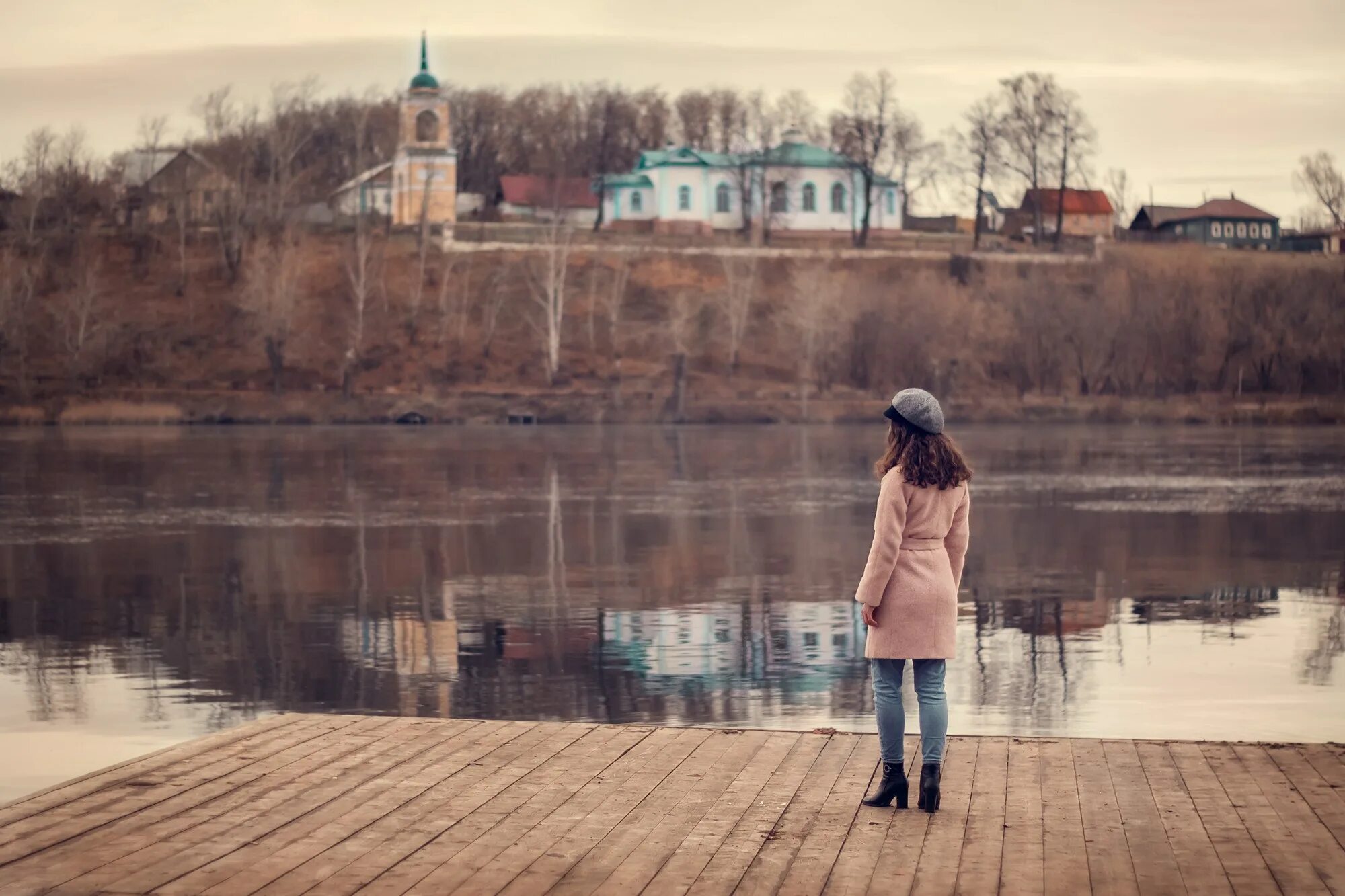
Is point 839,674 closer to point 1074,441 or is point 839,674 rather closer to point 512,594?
point 512,594

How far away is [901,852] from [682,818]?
3.08 feet

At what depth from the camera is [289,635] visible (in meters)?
14.7

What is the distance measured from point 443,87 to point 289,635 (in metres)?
92.2

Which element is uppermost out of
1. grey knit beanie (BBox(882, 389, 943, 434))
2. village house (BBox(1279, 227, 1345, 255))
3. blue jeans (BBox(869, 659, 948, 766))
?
village house (BBox(1279, 227, 1345, 255))

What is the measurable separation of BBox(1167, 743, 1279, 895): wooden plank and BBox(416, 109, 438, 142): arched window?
78.4 metres

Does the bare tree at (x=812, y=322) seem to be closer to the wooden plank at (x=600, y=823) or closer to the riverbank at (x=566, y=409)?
the riverbank at (x=566, y=409)

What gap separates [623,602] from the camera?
16.6 m

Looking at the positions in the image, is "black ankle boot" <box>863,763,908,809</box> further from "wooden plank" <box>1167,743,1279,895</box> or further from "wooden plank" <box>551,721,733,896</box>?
"wooden plank" <box>1167,743,1279,895</box>

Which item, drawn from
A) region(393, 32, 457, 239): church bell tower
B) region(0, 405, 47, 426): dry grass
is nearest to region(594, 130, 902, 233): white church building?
region(393, 32, 457, 239): church bell tower

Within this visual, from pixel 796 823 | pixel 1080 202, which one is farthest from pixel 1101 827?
pixel 1080 202

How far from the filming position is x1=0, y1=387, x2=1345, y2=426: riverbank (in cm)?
5916

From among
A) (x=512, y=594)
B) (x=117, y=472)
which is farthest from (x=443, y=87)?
(x=512, y=594)

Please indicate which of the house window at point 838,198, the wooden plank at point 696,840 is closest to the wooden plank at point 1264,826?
the wooden plank at point 696,840

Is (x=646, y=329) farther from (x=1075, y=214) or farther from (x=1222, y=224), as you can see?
(x=1222, y=224)
